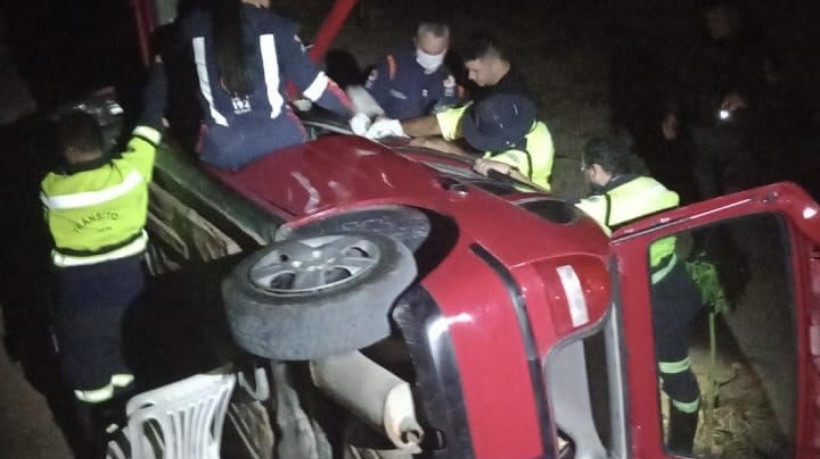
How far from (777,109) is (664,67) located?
346cm

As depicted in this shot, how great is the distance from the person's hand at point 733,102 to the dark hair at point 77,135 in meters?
3.52

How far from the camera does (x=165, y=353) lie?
5207 mm

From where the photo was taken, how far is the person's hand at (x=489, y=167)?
13.9 ft

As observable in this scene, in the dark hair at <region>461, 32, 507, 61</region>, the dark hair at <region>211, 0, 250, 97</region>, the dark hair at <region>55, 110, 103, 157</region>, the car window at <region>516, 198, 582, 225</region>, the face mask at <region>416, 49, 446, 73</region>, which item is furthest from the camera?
the face mask at <region>416, 49, 446, 73</region>

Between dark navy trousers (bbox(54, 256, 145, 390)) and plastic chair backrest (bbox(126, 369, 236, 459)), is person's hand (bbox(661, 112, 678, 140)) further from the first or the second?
plastic chair backrest (bbox(126, 369, 236, 459))

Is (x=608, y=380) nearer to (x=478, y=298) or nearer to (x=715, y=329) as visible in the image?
(x=478, y=298)

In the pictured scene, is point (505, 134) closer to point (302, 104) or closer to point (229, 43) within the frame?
point (302, 104)

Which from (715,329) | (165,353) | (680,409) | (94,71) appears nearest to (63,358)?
(165,353)

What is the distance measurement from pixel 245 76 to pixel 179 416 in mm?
1348

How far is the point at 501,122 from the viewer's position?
15.7 feet

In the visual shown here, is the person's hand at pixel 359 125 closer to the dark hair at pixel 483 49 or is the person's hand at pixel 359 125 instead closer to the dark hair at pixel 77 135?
the dark hair at pixel 483 49

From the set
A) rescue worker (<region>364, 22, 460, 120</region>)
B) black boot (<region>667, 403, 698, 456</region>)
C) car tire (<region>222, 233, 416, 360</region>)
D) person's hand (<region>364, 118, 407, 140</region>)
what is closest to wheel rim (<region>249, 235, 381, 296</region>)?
car tire (<region>222, 233, 416, 360</region>)

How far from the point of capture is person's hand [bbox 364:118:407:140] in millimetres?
4637

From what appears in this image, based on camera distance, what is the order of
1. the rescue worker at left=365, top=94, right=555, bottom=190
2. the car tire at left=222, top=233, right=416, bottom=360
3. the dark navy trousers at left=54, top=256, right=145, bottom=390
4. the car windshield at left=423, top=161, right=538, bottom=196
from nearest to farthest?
the car tire at left=222, top=233, right=416, bottom=360 < the car windshield at left=423, top=161, right=538, bottom=196 < the dark navy trousers at left=54, top=256, right=145, bottom=390 < the rescue worker at left=365, top=94, right=555, bottom=190
